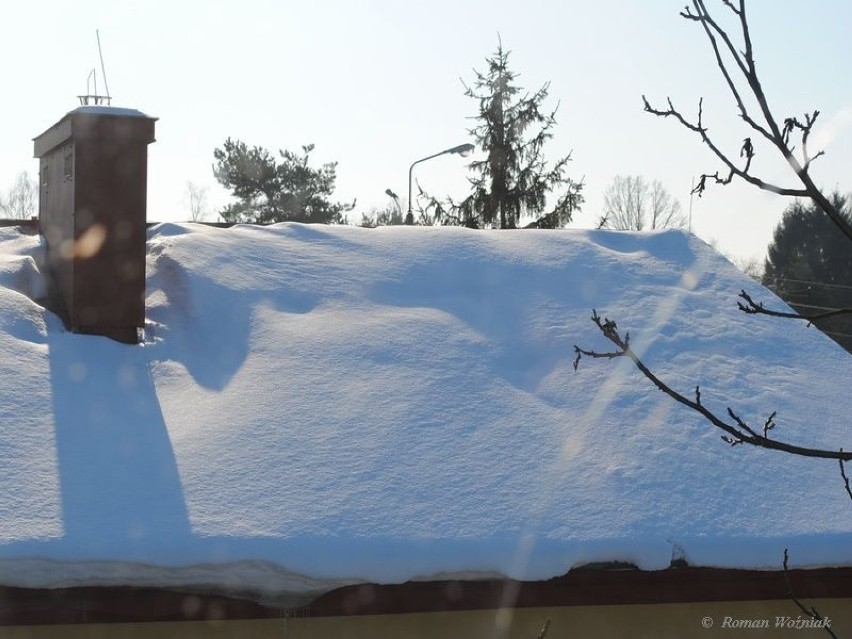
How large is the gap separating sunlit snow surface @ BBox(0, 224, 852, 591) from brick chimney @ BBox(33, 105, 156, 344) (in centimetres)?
19

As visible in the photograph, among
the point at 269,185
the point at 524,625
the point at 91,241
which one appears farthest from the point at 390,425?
the point at 269,185

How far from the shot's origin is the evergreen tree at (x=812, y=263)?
31656mm

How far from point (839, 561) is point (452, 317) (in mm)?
2814

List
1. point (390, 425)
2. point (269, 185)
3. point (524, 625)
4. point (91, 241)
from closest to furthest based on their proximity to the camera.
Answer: point (524, 625)
point (390, 425)
point (91, 241)
point (269, 185)

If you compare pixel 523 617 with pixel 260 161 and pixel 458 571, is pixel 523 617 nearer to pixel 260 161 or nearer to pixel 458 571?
pixel 458 571

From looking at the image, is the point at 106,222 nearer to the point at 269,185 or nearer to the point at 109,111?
the point at 109,111

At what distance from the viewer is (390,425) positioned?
5539mm

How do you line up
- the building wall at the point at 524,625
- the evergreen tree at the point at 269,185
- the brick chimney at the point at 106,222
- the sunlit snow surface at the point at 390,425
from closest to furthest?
the sunlit snow surface at the point at 390,425, the building wall at the point at 524,625, the brick chimney at the point at 106,222, the evergreen tree at the point at 269,185

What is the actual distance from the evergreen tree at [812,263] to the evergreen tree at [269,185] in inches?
551

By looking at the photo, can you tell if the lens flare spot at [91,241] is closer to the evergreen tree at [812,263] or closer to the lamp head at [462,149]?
the lamp head at [462,149]

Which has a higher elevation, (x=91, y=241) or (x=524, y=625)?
(x=91, y=241)

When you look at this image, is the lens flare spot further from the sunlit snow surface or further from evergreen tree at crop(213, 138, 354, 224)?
→ evergreen tree at crop(213, 138, 354, 224)

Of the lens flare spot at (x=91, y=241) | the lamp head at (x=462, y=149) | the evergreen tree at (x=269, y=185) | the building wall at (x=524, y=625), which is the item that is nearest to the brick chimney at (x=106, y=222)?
the lens flare spot at (x=91, y=241)

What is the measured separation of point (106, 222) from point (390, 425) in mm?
2201
